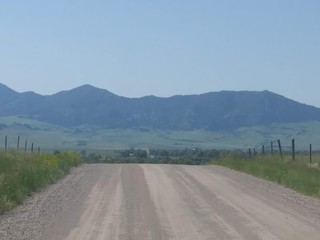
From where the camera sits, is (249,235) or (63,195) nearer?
(249,235)

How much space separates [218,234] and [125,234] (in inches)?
73.5

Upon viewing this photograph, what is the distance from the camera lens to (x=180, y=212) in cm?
1872

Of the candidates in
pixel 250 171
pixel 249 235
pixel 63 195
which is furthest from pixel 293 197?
pixel 250 171

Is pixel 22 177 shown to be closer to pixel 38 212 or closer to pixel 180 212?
pixel 38 212

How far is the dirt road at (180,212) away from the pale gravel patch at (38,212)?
0.10 m

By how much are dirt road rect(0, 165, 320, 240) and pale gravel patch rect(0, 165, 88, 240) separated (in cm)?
10

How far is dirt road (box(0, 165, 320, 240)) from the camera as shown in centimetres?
1514

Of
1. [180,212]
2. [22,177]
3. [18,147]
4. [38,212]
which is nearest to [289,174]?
[22,177]

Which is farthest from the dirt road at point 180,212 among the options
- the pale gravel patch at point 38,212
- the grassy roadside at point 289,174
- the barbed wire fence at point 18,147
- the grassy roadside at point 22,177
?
the barbed wire fence at point 18,147

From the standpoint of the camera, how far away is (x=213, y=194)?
23984mm

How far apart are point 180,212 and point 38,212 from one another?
3.57 m

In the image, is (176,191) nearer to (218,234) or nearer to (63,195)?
(63,195)

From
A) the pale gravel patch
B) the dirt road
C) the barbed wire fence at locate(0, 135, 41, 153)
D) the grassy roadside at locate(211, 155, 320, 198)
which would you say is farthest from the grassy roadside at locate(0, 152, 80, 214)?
the barbed wire fence at locate(0, 135, 41, 153)

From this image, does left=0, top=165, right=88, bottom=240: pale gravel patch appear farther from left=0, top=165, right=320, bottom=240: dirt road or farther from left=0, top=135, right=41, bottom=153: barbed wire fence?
left=0, top=135, right=41, bottom=153: barbed wire fence
